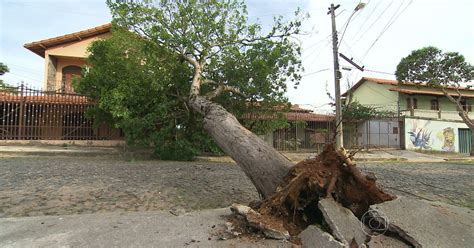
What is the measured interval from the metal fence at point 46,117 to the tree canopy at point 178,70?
9.77 ft

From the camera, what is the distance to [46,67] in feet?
63.7

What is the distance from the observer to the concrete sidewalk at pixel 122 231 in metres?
3.54

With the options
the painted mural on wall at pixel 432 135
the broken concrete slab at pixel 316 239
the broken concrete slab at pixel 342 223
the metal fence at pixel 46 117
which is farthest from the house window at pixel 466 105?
the broken concrete slab at pixel 316 239

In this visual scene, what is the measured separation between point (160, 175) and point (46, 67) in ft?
51.1

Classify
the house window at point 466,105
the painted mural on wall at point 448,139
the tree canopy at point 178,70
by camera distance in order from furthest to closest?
the house window at point 466,105 → the painted mural on wall at point 448,139 → the tree canopy at point 178,70

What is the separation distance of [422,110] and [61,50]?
2784 centimetres

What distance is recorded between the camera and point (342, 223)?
362 cm

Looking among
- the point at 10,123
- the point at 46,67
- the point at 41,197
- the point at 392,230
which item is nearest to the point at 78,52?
the point at 46,67

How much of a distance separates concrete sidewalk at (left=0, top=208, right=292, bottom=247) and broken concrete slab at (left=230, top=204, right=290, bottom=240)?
0.08 m

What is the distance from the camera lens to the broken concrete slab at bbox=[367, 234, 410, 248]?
11.7ft

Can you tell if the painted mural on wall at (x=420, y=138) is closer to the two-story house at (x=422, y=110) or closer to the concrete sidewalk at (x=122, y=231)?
the two-story house at (x=422, y=110)

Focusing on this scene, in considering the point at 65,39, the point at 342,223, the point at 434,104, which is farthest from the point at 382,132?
the point at 342,223

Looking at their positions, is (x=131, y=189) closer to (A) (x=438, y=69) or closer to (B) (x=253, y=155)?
(B) (x=253, y=155)

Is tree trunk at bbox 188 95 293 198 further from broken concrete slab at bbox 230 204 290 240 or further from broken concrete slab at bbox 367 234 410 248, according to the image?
broken concrete slab at bbox 367 234 410 248
